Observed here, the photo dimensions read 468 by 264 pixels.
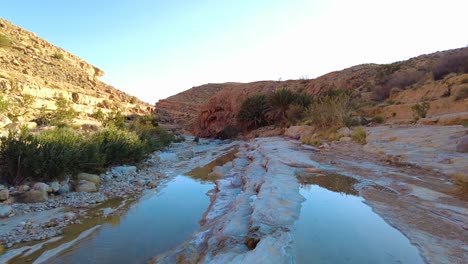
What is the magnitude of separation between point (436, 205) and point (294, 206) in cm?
188

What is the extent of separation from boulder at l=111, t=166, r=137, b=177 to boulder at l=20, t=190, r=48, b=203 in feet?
9.38

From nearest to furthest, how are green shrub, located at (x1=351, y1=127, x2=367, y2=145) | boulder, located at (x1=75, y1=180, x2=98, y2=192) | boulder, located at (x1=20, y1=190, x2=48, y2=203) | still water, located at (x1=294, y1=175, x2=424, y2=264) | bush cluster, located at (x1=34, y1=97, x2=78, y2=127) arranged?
still water, located at (x1=294, y1=175, x2=424, y2=264) → boulder, located at (x1=20, y1=190, x2=48, y2=203) → boulder, located at (x1=75, y1=180, x2=98, y2=192) → green shrub, located at (x1=351, y1=127, x2=367, y2=145) → bush cluster, located at (x1=34, y1=97, x2=78, y2=127)

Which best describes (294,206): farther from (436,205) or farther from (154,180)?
(154,180)

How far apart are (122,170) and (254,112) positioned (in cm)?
1811

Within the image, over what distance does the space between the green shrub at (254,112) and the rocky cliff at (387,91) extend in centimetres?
432

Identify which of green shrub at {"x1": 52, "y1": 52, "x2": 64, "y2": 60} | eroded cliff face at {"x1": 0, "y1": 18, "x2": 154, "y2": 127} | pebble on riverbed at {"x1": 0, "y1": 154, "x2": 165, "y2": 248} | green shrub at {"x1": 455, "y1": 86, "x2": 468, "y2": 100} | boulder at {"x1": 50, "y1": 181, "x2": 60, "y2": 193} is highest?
green shrub at {"x1": 52, "y1": 52, "x2": 64, "y2": 60}

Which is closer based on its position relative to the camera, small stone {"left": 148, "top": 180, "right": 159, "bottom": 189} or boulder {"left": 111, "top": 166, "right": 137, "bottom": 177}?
small stone {"left": 148, "top": 180, "right": 159, "bottom": 189}

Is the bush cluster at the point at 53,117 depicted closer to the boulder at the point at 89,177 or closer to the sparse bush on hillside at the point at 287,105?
the boulder at the point at 89,177

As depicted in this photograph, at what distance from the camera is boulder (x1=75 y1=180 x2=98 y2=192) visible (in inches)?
260

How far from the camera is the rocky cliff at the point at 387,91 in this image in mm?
13039

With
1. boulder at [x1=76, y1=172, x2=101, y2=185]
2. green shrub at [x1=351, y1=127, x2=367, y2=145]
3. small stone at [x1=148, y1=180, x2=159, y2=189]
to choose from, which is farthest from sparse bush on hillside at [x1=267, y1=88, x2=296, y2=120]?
boulder at [x1=76, y1=172, x2=101, y2=185]

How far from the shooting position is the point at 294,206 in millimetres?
4145

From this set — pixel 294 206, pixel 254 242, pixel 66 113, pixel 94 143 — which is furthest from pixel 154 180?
pixel 66 113

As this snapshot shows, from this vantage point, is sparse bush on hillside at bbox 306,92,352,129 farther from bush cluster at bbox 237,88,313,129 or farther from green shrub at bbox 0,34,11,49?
green shrub at bbox 0,34,11,49
